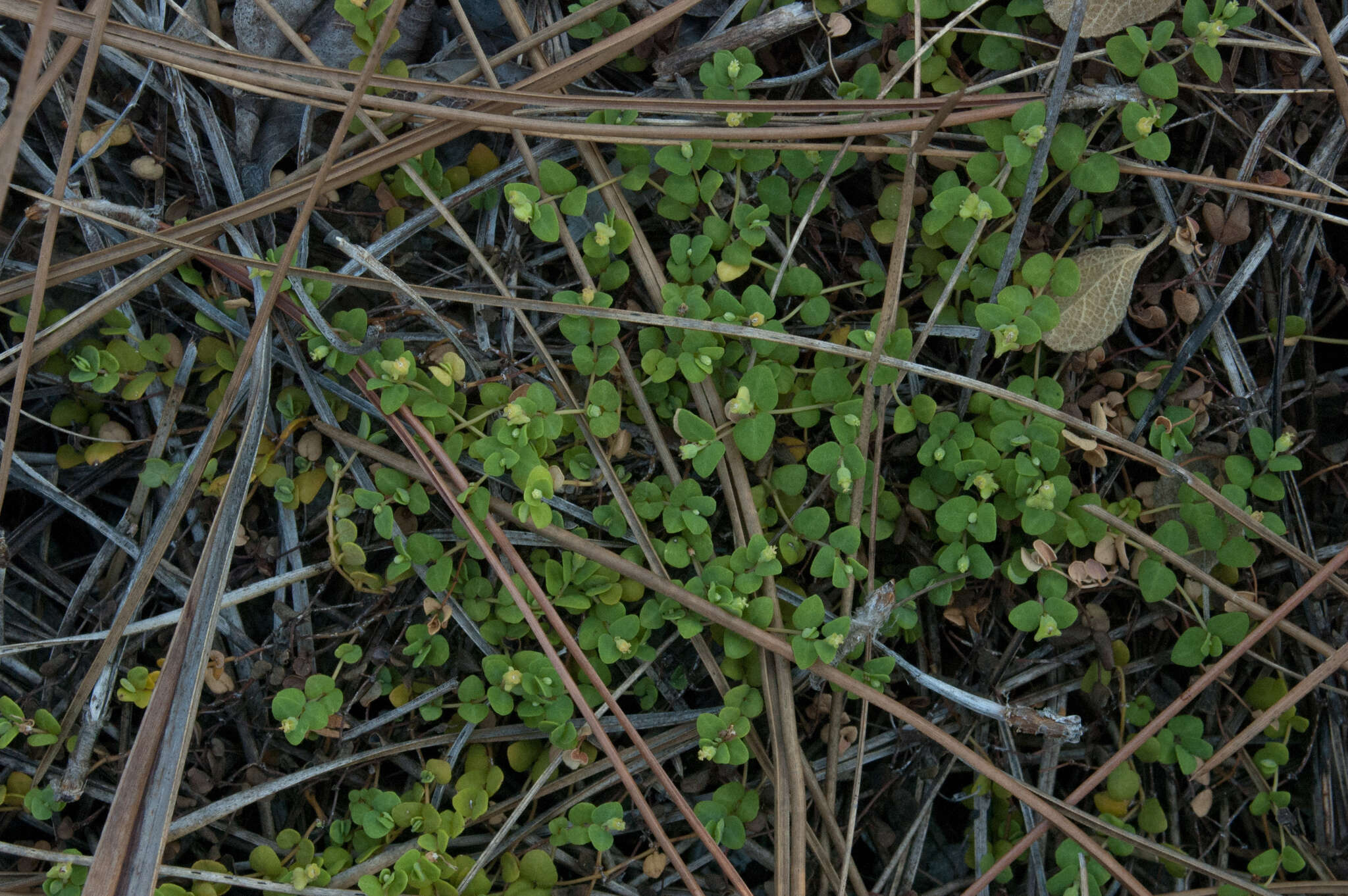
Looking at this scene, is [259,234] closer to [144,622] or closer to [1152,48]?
[144,622]

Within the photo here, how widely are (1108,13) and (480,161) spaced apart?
1603 millimetres

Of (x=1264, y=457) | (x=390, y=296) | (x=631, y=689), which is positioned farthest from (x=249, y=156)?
(x=1264, y=457)

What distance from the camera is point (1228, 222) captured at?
7.73 ft

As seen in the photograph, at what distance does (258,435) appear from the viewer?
2.24 metres

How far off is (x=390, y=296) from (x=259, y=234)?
1.22 ft

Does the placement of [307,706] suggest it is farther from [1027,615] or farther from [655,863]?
[1027,615]

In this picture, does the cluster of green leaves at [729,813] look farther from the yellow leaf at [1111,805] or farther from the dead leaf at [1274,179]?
the dead leaf at [1274,179]

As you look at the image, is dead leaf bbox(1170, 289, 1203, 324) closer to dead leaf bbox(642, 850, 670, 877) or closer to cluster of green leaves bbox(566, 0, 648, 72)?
cluster of green leaves bbox(566, 0, 648, 72)

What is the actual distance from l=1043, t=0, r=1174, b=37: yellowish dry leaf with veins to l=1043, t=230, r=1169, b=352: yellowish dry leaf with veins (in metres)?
0.53

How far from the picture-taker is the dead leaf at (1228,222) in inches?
92.1

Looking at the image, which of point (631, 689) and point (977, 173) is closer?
point (977, 173)

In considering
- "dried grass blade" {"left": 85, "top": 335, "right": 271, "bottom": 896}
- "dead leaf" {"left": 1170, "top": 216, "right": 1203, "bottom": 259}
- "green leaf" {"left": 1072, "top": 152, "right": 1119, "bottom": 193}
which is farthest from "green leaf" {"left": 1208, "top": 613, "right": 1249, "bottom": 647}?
"dried grass blade" {"left": 85, "top": 335, "right": 271, "bottom": 896}

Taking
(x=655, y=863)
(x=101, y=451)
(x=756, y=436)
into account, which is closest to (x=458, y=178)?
(x=756, y=436)

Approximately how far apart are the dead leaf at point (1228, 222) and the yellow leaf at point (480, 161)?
6.04 ft
